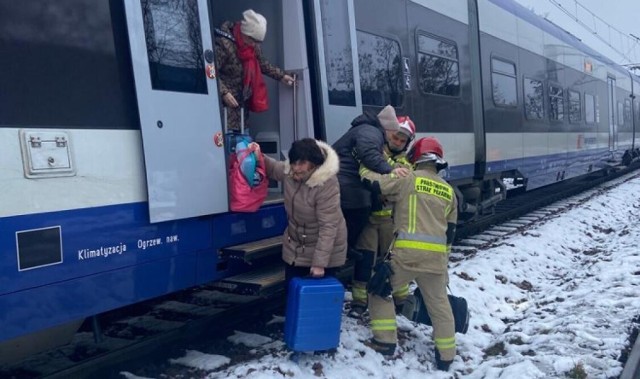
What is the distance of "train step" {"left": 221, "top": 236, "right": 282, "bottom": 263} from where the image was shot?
4684 mm

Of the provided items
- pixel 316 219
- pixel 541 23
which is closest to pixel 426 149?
pixel 316 219

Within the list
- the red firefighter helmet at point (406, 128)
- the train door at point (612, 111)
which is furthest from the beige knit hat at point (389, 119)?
the train door at point (612, 111)

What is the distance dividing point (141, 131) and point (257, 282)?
1.43 meters

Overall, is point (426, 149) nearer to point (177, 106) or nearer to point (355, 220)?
point (355, 220)

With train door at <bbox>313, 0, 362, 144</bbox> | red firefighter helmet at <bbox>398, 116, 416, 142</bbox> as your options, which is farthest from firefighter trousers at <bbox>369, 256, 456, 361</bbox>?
train door at <bbox>313, 0, 362, 144</bbox>

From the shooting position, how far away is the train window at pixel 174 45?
4145mm

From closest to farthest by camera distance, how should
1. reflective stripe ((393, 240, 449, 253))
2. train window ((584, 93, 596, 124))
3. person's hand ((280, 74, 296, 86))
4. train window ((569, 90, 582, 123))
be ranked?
reflective stripe ((393, 240, 449, 253))
person's hand ((280, 74, 296, 86))
train window ((569, 90, 582, 123))
train window ((584, 93, 596, 124))

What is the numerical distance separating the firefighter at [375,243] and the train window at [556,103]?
26.7 feet

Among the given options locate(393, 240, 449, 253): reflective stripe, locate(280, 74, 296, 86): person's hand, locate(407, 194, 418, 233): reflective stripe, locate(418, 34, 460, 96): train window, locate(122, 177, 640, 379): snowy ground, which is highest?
locate(418, 34, 460, 96): train window

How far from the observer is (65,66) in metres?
3.62

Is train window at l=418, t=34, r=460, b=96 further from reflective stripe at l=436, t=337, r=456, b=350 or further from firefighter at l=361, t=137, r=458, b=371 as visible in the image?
reflective stripe at l=436, t=337, r=456, b=350

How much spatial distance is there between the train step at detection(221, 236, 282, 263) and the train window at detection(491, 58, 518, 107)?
591cm

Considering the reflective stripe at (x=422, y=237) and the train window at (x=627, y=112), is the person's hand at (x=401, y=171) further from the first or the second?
the train window at (x=627, y=112)

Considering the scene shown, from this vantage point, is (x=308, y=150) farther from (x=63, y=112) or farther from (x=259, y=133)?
(x=259, y=133)
